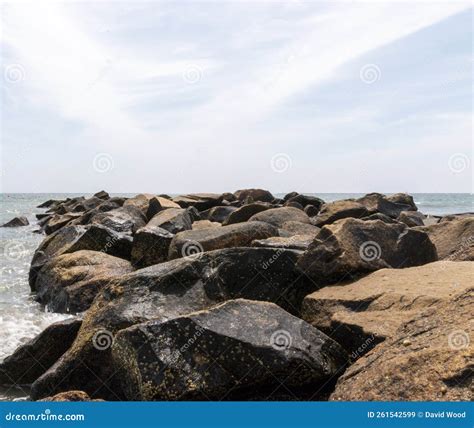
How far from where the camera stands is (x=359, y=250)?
7062mm

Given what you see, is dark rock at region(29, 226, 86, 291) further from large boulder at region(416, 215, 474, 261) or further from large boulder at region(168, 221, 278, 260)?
large boulder at region(416, 215, 474, 261)

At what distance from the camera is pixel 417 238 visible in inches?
306

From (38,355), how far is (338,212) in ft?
35.6

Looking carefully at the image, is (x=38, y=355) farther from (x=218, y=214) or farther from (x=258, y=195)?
(x=258, y=195)

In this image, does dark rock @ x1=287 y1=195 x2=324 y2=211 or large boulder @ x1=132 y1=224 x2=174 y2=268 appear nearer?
large boulder @ x1=132 y1=224 x2=174 y2=268

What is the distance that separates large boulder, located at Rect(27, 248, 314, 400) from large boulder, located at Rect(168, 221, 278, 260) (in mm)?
2147

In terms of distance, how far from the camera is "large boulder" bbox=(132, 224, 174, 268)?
10.4m

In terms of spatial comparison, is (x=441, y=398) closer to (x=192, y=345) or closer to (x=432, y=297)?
(x=432, y=297)

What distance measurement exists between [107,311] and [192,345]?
5.55 feet

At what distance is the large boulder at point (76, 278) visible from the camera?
30.0ft

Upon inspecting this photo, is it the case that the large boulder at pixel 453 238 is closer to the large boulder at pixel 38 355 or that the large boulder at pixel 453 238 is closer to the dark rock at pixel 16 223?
the large boulder at pixel 38 355

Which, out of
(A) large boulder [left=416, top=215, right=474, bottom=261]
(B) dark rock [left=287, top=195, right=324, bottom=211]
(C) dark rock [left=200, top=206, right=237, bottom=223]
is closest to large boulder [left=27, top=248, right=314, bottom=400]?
(A) large boulder [left=416, top=215, right=474, bottom=261]

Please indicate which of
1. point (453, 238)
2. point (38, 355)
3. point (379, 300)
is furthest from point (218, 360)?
point (453, 238)

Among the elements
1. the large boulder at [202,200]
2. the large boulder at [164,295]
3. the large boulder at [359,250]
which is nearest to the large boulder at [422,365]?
the large boulder at [359,250]
